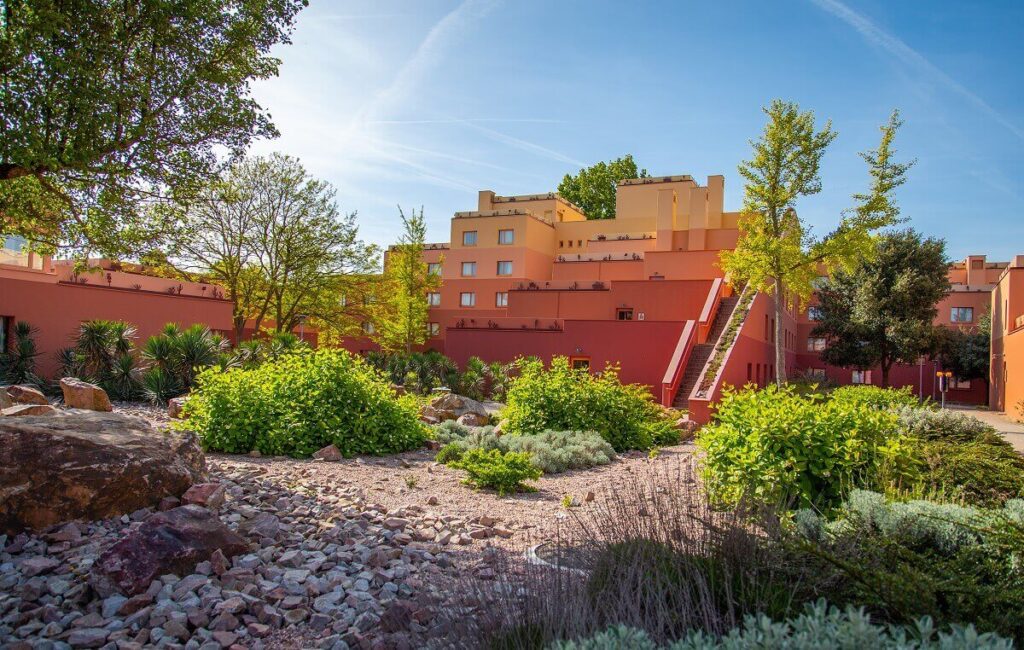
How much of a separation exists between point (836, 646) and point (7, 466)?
6.14 m

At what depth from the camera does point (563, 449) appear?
10367 millimetres

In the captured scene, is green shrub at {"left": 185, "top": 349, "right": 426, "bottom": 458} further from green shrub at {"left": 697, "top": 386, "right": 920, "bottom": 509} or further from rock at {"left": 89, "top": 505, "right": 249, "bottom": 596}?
green shrub at {"left": 697, "top": 386, "right": 920, "bottom": 509}

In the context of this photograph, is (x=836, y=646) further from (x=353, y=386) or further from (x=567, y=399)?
(x=567, y=399)

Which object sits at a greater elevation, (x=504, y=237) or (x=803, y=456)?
(x=504, y=237)

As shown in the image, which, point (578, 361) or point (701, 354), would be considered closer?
point (701, 354)

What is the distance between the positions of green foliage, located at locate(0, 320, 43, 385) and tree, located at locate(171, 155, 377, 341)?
10461 millimetres

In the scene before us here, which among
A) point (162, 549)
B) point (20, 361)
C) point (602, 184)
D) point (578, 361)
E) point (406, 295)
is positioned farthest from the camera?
point (602, 184)

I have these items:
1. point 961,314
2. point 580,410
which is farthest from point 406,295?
point 961,314

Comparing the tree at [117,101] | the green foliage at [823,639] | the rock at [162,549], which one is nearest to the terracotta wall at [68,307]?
the tree at [117,101]

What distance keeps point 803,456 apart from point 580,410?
677 cm

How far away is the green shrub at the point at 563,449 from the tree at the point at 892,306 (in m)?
26.3

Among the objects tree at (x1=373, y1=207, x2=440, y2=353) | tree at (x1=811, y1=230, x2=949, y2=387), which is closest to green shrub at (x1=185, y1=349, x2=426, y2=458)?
tree at (x1=373, y1=207, x2=440, y2=353)

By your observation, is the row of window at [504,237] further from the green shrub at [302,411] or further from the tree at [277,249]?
the green shrub at [302,411]

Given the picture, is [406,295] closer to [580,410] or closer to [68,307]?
[68,307]
